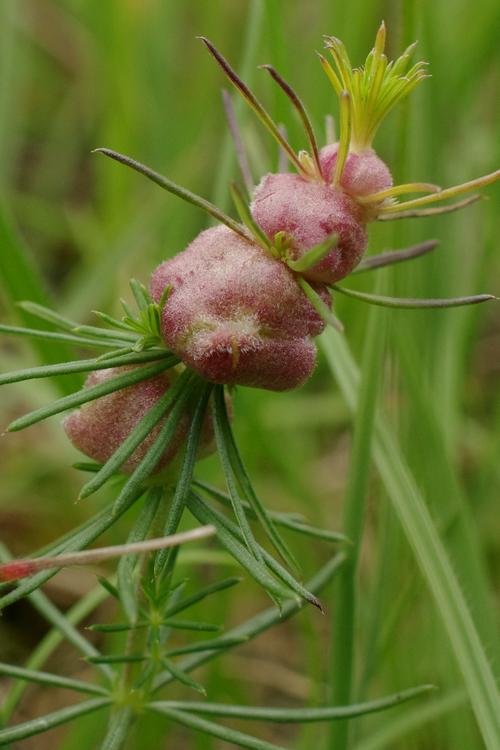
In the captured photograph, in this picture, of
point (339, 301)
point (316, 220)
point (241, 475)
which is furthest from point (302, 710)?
point (339, 301)

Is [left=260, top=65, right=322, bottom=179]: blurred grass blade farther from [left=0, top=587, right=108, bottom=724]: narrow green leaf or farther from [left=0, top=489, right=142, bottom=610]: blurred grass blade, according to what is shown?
[left=0, top=587, right=108, bottom=724]: narrow green leaf

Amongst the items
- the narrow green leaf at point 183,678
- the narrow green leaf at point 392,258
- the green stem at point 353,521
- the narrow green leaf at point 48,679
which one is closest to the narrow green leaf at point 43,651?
the narrow green leaf at point 48,679

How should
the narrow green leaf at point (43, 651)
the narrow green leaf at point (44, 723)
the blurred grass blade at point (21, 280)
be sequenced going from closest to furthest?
the narrow green leaf at point (44, 723) → the narrow green leaf at point (43, 651) → the blurred grass blade at point (21, 280)

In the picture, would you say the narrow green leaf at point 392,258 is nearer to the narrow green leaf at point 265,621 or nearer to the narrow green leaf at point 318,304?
the narrow green leaf at point 318,304

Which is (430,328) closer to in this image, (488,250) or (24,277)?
(488,250)

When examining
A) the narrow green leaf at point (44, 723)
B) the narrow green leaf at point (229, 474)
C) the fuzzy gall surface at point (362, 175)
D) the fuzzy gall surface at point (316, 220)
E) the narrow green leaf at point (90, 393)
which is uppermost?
the fuzzy gall surface at point (362, 175)

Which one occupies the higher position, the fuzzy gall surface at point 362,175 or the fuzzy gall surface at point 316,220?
the fuzzy gall surface at point 362,175

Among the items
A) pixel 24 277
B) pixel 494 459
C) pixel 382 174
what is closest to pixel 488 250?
pixel 494 459
